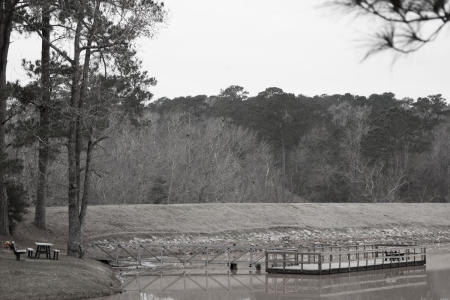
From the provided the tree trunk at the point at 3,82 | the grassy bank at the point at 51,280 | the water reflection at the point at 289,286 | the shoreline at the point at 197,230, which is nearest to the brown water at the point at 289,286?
the water reflection at the point at 289,286

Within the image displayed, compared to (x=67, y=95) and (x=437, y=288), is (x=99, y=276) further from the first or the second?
(x=437, y=288)

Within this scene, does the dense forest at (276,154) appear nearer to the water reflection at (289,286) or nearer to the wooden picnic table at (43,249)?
the wooden picnic table at (43,249)

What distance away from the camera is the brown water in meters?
20.6

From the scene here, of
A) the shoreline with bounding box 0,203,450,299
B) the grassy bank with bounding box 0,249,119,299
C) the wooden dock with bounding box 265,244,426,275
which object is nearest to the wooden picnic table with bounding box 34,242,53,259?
the grassy bank with bounding box 0,249,119,299

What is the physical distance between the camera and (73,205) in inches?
980

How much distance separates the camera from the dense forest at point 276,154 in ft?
177

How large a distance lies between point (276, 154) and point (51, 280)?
211 ft

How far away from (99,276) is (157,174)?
34048 mm

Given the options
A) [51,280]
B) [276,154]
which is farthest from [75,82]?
[276,154]

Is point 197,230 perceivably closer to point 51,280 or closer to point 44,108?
point 44,108

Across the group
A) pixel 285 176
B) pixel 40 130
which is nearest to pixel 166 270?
pixel 40 130

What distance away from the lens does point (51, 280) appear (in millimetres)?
19188

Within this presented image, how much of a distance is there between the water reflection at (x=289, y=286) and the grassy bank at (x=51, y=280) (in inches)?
34.0

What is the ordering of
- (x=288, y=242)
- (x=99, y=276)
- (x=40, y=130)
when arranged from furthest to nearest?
(x=288, y=242) < (x=40, y=130) < (x=99, y=276)
